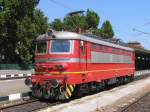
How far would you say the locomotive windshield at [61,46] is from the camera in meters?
21.0

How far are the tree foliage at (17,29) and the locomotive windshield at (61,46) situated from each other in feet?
91.6

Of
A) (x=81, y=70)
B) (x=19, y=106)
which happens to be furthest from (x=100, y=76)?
(x=19, y=106)

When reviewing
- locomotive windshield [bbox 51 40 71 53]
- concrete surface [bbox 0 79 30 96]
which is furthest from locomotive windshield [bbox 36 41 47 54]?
concrete surface [bbox 0 79 30 96]

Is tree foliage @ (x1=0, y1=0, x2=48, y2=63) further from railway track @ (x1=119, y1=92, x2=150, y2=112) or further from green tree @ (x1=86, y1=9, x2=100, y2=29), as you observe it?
green tree @ (x1=86, y1=9, x2=100, y2=29)

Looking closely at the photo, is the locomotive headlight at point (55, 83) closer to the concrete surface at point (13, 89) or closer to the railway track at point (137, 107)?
the railway track at point (137, 107)

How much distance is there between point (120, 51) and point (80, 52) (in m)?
10.2

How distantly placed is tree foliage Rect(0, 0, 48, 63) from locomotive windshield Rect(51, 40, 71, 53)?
2792 centimetres

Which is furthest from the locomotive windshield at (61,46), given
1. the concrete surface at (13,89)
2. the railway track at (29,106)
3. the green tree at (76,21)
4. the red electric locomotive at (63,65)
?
the green tree at (76,21)

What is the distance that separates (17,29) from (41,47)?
97.9ft

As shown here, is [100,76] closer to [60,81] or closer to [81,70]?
[81,70]

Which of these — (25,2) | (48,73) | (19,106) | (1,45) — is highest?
(25,2)

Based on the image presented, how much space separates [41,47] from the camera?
71.4ft

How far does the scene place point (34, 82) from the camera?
2120 cm

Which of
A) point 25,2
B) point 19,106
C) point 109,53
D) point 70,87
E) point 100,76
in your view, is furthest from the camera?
point 25,2
